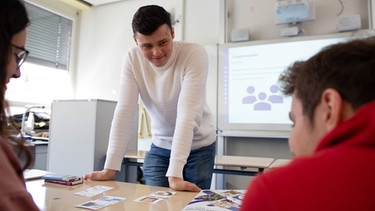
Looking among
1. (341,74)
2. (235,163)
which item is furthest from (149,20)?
(235,163)

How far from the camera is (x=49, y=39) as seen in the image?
409 cm

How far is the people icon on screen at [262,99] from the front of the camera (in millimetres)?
3098

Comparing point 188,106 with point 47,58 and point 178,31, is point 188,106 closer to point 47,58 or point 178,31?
point 178,31

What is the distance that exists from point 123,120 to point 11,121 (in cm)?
74

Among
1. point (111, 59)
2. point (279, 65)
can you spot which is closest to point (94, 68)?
point (111, 59)

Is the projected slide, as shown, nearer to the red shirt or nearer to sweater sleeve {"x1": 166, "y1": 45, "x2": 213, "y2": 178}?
sweater sleeve {"x1": 166, "y1": 45, "x2": 213, "y2": 178}

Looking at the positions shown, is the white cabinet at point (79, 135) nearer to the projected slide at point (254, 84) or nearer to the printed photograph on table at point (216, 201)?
the projected slide at point (254, 84)

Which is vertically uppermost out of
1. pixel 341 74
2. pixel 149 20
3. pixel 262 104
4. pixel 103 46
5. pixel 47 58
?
pixel 103 46

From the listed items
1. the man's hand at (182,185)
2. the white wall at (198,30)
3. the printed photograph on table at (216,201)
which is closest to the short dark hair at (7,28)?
the printed photograph on table at (216,201)

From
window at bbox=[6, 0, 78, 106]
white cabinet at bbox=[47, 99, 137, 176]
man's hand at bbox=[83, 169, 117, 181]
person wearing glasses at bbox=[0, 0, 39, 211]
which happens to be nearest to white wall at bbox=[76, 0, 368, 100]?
window at bbox=[6, 0, 78, 106]

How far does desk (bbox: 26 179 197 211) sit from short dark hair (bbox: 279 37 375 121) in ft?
1.97

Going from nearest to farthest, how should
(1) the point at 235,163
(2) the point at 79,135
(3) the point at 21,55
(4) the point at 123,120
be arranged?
(3) the point at 21,55 → (4) the point at 123,120 → (1) the point at 235,163 → (2) the point at 79,135

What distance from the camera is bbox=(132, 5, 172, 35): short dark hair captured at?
1.29m

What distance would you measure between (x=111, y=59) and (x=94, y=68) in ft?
1.08
